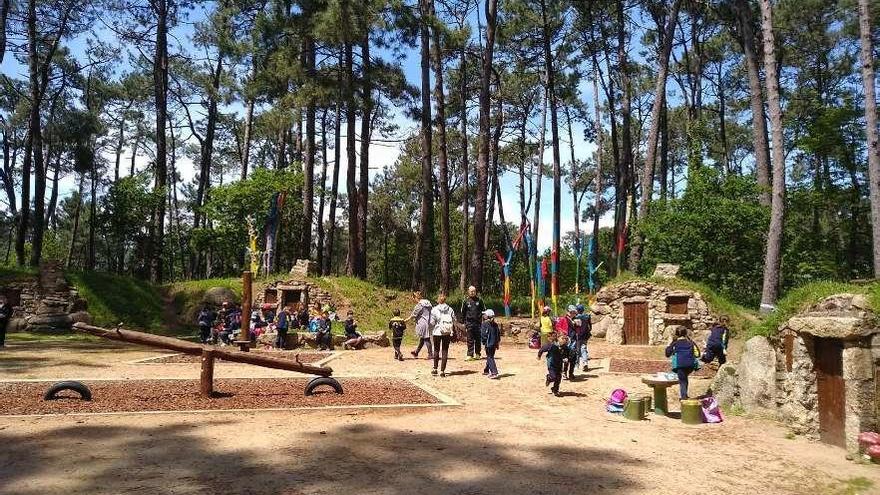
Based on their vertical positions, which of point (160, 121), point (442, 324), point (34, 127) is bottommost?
point (442, 324)

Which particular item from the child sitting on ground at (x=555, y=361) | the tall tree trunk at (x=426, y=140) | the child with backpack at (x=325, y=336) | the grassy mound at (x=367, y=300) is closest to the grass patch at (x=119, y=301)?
the grassy mound at (x=367, y=300)

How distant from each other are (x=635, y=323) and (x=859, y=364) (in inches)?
471

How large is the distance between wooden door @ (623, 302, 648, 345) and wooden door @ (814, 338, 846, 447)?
36.2ft

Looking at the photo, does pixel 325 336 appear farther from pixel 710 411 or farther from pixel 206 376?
pixel 710 411

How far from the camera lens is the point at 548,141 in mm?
37000

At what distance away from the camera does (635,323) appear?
18.9 meters

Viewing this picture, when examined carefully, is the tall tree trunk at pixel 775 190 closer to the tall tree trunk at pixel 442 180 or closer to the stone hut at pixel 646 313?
the stone hut at pixel 646 313

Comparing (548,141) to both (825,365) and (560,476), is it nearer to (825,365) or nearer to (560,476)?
(825,365)

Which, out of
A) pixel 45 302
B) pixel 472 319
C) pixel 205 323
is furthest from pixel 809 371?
pixel 45 302

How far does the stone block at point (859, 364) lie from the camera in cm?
699

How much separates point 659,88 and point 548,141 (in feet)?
42.6

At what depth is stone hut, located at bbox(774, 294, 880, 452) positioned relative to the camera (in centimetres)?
700

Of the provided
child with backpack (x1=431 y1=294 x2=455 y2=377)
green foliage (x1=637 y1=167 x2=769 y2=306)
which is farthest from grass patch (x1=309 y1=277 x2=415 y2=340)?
green foliage (x1=637 y1=167 x2=769 y2=306)

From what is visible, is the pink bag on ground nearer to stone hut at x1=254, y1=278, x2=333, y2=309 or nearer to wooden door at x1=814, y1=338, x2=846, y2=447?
wooden door at x1=814, y1=338, x2=846, y2=447
